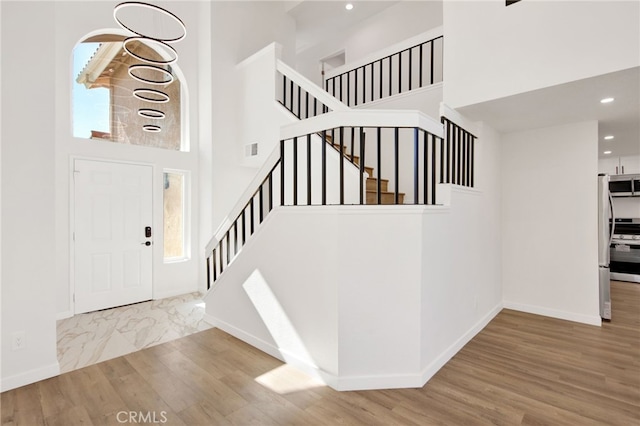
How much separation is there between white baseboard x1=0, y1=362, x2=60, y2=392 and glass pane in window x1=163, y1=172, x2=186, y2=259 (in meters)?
2.71

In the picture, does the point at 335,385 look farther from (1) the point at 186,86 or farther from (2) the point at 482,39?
(1) the point at 186,86

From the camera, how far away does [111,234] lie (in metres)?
4.71

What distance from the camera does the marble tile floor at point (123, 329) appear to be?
10.5 feet

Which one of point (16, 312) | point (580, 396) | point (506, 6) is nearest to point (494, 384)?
point (580, 396)

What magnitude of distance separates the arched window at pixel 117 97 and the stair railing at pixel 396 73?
3.11 metres

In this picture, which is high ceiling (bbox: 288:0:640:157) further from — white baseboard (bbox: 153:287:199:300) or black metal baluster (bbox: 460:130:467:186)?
white baseboard (bbox: 153:287:199:300)

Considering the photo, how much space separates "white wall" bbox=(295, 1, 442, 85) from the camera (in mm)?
6262

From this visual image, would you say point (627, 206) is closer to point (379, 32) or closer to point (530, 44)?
point (530, 44)

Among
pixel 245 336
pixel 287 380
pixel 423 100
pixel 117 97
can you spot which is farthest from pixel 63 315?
pixel 423 100

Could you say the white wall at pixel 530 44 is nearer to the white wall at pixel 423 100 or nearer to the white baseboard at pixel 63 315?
the white wall at pixel 423 100

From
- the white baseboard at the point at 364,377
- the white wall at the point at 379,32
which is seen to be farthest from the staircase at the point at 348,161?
the white wall at the point at 379,32

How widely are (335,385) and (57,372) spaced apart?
92.9 inches

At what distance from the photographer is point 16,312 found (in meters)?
2.54

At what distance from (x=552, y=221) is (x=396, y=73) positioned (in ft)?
11.0
